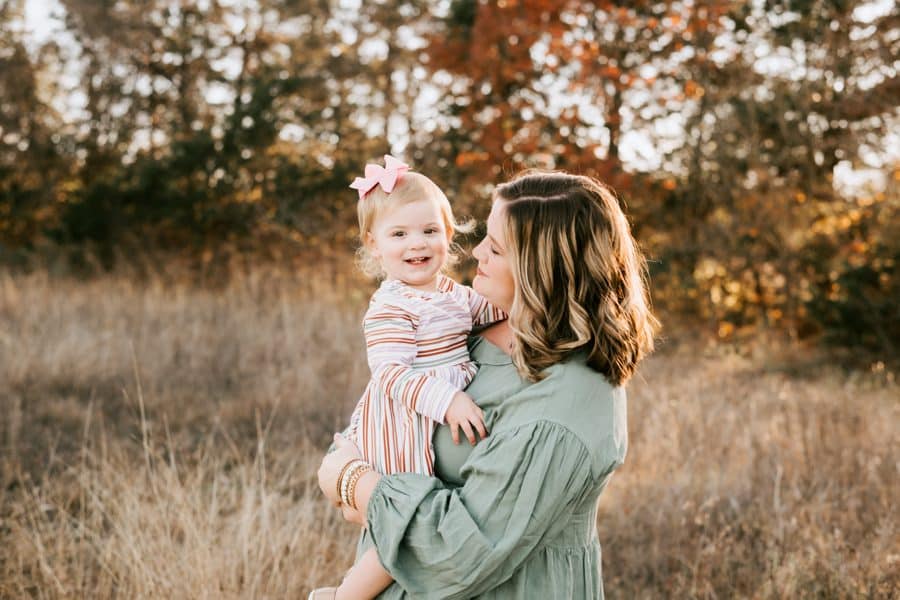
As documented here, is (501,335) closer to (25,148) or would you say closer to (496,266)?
(496,266)

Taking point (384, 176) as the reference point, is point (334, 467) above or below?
below

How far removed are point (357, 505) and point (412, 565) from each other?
0.20 meters

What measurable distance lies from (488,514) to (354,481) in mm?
388

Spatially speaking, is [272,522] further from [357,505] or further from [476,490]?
[476,490]

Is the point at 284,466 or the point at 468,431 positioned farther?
the point at 284,466

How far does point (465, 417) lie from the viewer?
75.2 inches

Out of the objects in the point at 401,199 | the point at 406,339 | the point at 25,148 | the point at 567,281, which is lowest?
the point at 406,339

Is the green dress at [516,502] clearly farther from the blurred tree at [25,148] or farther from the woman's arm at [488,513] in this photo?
the blurred tree at [25,148]

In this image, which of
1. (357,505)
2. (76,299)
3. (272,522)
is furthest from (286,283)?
(357,505)

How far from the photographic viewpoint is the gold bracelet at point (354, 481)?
2.00 m

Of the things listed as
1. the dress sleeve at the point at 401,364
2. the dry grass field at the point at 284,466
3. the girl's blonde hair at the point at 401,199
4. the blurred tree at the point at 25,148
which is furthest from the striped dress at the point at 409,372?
the blurred tree at the point at 25,148

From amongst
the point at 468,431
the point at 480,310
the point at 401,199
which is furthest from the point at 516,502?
the point at 401,199

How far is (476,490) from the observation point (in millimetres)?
1780

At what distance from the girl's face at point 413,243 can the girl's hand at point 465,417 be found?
541mm
